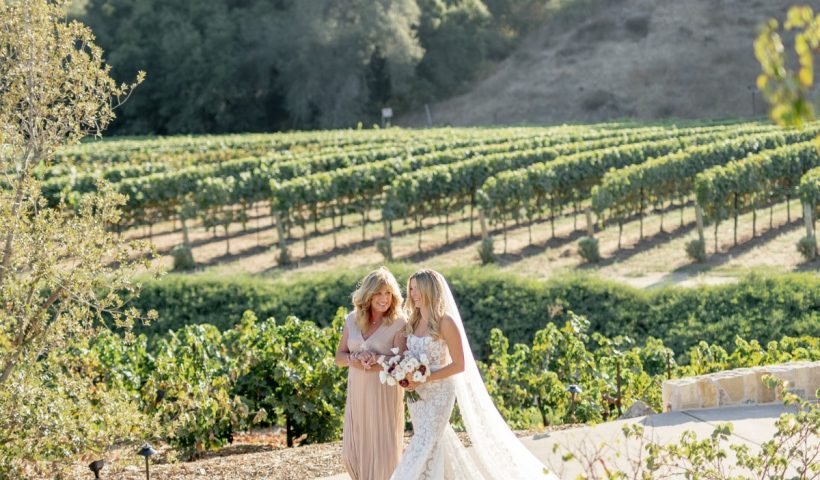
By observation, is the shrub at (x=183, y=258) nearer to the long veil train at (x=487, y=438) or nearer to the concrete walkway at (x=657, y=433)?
the concrete walkway at (x=657, y=433)

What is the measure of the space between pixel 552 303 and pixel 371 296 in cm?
887

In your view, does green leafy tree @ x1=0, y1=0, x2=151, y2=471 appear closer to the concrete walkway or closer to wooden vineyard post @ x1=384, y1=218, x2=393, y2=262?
the concrete walkway

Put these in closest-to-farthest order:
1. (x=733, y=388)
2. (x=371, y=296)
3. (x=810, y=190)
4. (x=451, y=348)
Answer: (x=451, y=348)
(x=371, y=296)
(x=733, y=388)
(x=810, y=190)

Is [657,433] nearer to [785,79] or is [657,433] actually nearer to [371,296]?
[371,296]

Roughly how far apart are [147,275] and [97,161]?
15148 mm

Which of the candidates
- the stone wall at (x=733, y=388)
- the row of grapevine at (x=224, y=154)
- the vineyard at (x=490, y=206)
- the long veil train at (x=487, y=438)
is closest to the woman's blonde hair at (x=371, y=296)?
the long veil train at (x=487, y=438)

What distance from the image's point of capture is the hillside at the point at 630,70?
52625 millimetres

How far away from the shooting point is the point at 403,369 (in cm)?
610

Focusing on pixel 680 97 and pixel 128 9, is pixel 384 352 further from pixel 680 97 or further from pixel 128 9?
pixel 128 9

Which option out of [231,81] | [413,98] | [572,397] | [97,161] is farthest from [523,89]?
[572,397]

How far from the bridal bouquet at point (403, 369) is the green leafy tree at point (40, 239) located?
167 centimetres

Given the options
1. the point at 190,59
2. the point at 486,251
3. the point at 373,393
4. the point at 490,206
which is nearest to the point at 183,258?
the point at 486,251

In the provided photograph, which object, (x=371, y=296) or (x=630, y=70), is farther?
(x=630, y=70)

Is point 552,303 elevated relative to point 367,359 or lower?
lower
